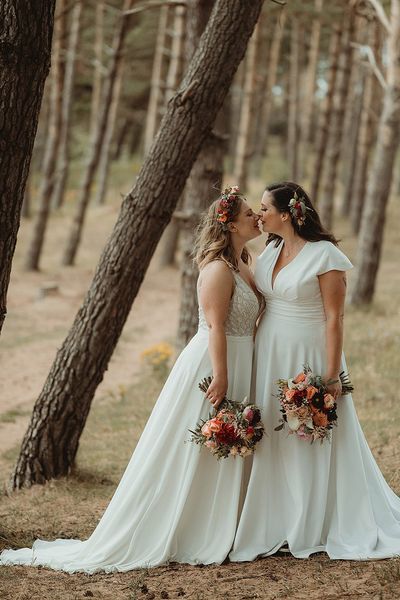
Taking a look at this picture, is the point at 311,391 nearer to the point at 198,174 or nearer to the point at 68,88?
the point at 198,174

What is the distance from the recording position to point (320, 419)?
15.4ft

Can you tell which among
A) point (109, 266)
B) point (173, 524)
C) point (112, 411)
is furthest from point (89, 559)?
point (112, 411)

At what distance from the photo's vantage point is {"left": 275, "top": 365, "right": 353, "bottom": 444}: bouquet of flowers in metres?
4.67

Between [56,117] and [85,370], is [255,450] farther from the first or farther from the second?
[56,117]

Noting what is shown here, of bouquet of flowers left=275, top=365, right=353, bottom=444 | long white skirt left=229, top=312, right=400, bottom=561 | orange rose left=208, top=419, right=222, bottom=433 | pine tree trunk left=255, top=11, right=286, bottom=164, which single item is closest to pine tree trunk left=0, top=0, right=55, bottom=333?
orange rose left=208, top=419, right=222, bottom=433

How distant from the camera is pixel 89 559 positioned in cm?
488

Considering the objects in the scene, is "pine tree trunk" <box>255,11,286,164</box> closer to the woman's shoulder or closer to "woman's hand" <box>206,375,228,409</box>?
the woman's shoulder

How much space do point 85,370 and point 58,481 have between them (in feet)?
3.38

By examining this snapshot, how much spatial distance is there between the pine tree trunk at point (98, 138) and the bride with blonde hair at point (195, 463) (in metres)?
14.6

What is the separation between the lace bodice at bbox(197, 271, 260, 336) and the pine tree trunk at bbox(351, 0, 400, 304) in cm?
925

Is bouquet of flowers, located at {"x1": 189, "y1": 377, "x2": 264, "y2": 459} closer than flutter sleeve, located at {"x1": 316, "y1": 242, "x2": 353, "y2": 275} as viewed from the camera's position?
Yes

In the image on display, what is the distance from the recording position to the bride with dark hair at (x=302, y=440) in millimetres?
4820

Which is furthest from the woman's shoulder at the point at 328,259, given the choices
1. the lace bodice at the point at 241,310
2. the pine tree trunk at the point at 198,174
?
the pine tree trunk at the point at 198,174

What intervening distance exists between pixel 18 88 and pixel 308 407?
8.25ft
